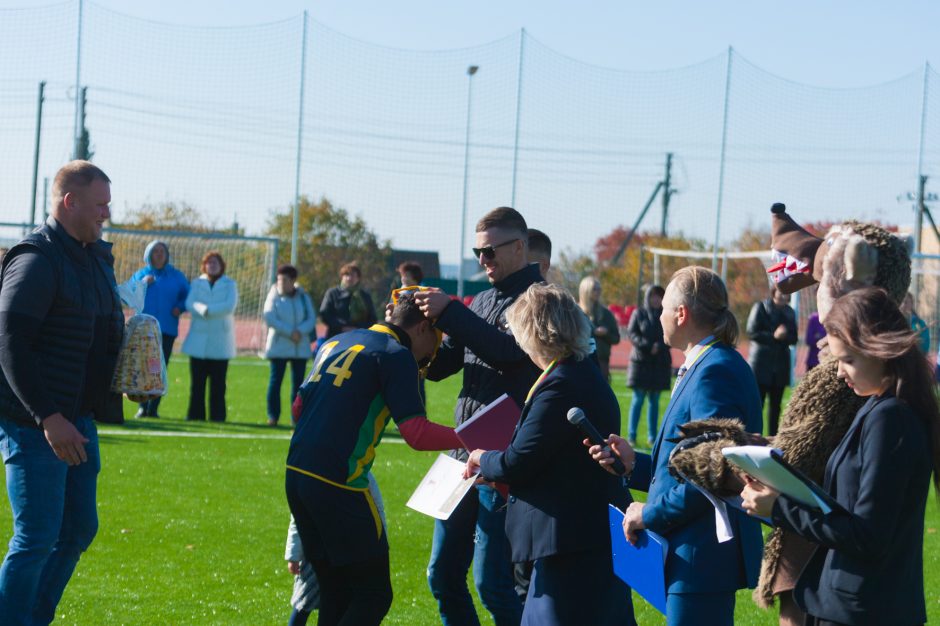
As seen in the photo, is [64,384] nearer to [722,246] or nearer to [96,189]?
[96,189]

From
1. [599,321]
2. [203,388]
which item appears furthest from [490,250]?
[203,388]

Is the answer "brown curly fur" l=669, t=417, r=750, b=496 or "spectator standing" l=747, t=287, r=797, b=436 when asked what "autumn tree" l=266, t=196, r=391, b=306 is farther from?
"brown curly fur" l=669, t=417, r=750, b=496

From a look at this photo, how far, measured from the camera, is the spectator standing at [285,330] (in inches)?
544

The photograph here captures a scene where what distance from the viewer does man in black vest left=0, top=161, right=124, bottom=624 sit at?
14.5 ft

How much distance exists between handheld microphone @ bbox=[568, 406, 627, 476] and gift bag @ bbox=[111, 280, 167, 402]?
2.09 m

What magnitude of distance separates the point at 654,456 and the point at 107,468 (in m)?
7.16

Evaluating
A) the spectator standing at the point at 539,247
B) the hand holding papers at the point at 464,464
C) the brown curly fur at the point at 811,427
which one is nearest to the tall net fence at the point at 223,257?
the spectator standing at the point at 539,247

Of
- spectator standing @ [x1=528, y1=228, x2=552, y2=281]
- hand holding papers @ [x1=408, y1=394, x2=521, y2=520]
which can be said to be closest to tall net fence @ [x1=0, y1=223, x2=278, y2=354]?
spectator standing @ [x1=528, y1=228, x2=552, y2=281]

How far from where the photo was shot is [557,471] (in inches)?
161

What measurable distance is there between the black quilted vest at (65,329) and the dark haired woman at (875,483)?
284 cm

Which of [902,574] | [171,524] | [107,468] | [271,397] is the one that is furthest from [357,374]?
[271,397]

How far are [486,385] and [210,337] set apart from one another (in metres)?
9.33

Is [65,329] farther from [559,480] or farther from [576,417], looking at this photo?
[576,417]

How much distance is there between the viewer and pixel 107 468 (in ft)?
32.8
